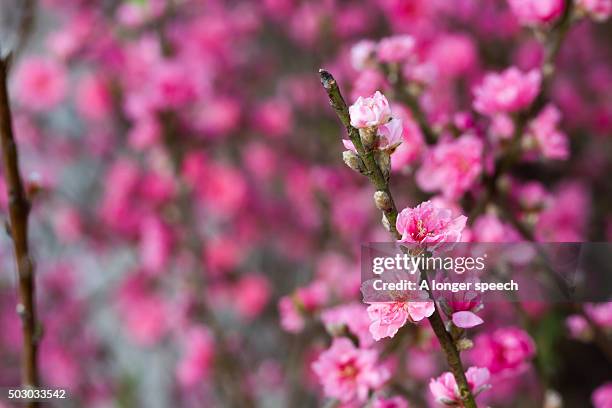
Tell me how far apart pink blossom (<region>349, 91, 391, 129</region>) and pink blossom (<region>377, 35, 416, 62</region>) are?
A: 292mm

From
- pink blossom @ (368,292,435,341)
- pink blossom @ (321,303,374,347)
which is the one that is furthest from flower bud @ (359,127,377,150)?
pink blossom @ (321,303,374,347)

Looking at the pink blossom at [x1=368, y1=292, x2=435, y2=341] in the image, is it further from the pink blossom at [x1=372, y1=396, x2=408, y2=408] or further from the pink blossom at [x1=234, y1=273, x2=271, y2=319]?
the pink blossom at [x1=234, y1=273, x2=271, y2=319]

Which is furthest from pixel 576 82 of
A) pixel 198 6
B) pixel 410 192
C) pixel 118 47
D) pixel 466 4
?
pixel 118 47

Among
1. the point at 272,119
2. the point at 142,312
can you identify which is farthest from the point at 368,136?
the point at 142,312

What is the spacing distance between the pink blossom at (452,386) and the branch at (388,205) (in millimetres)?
14

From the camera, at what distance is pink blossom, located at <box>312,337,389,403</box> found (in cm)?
62

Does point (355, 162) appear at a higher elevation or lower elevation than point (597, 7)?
lower

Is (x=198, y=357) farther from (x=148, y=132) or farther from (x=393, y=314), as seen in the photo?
(x=393, y=314)

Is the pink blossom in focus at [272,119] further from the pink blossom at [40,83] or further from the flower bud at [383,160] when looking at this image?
the flower bud at [383,160]

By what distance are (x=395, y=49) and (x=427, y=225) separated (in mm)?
332

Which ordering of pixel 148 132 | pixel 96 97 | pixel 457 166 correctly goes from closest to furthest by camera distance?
1. pixel 457 166
2. pixel 148 132
3. pixel 96 97

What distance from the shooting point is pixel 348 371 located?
635mm

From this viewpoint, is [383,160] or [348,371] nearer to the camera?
[383,160]

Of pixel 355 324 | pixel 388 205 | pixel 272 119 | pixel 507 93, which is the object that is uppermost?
pixel 272 119
